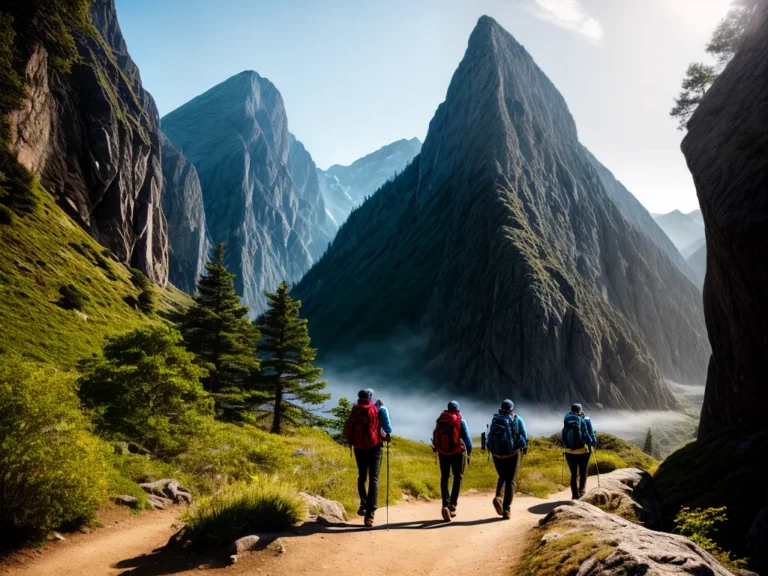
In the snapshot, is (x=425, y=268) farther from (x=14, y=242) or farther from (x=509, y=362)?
(x=14, y=242)

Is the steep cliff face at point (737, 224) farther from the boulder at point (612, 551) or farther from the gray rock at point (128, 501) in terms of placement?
the gray rock at point (128, 501)

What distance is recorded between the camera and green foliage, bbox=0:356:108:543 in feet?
29.8

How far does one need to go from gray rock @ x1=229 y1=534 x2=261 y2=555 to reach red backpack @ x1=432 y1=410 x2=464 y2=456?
491cm

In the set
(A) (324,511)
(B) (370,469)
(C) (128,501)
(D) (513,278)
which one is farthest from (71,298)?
(D) (513,278)

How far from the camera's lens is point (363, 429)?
1048cm

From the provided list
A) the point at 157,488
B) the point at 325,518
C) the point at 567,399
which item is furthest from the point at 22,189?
the point at 567,399

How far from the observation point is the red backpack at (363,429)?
10.5 m

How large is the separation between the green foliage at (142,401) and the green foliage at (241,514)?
8149mm

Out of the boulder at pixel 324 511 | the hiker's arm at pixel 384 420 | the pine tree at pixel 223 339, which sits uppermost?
the pine tree at pixel 223 339

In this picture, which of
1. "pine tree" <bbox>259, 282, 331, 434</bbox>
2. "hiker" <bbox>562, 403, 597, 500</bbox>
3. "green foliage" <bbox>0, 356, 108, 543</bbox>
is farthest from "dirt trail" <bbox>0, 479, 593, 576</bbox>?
"pine tree" <bbox>259, 282, 331, 434</bbox>

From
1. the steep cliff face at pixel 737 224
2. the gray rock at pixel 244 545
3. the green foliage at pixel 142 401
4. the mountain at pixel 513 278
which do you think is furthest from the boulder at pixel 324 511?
the mountain at pixel 513 278

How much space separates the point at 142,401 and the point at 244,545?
10.6 metres

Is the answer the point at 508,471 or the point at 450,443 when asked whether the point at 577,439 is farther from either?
the point at 450,443

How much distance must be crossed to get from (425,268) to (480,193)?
105 ft
